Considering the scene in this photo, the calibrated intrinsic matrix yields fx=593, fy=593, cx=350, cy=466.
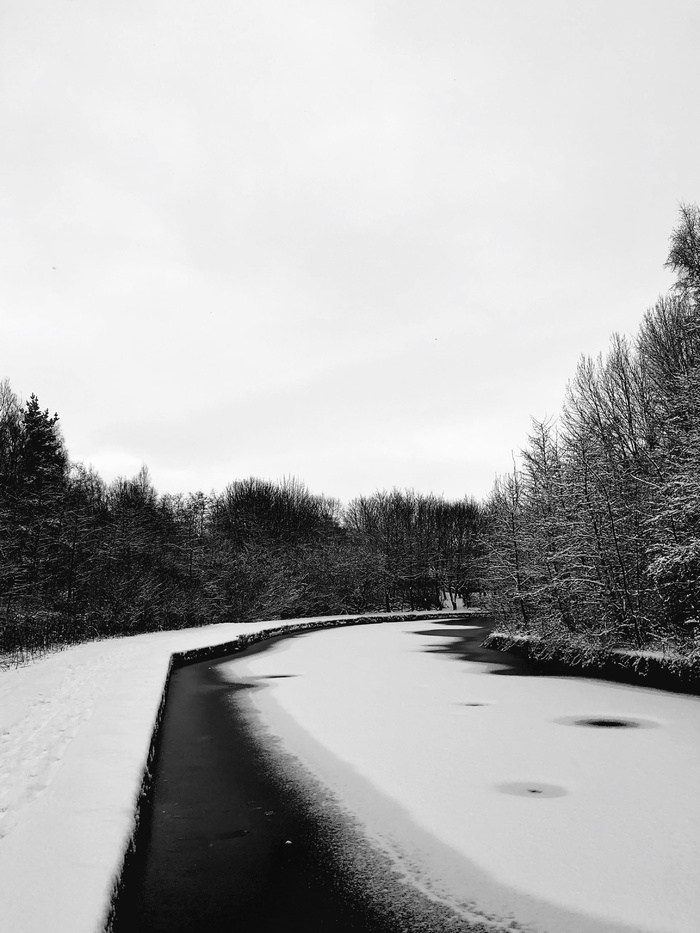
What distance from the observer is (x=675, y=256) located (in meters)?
17.9

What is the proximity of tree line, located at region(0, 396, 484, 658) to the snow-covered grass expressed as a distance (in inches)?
391

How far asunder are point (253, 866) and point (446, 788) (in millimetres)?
2302

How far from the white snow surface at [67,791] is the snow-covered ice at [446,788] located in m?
0.02

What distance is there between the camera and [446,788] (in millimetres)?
6008

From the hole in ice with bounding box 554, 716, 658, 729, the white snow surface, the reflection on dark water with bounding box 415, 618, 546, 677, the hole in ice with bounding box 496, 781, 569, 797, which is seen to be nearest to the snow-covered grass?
the white snow surface

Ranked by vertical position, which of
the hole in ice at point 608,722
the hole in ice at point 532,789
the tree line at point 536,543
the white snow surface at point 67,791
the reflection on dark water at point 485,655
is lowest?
the reflection on dark water at point 485,655

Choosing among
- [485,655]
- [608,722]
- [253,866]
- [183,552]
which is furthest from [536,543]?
[183,552]

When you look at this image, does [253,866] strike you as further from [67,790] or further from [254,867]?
[67,790]

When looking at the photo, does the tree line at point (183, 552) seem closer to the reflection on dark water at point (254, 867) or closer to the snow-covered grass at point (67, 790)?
the snow-covered grass at point (67, 790)

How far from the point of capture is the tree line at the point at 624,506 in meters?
13.2

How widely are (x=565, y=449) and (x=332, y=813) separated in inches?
728

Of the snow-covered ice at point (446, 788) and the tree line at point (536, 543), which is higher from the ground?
the tree line at point (536, 543)

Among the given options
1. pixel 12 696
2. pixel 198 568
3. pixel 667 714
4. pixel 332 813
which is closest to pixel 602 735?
pixel 667 714

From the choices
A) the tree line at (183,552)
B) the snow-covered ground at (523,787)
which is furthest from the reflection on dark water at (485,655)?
the tree line at (183,552)
